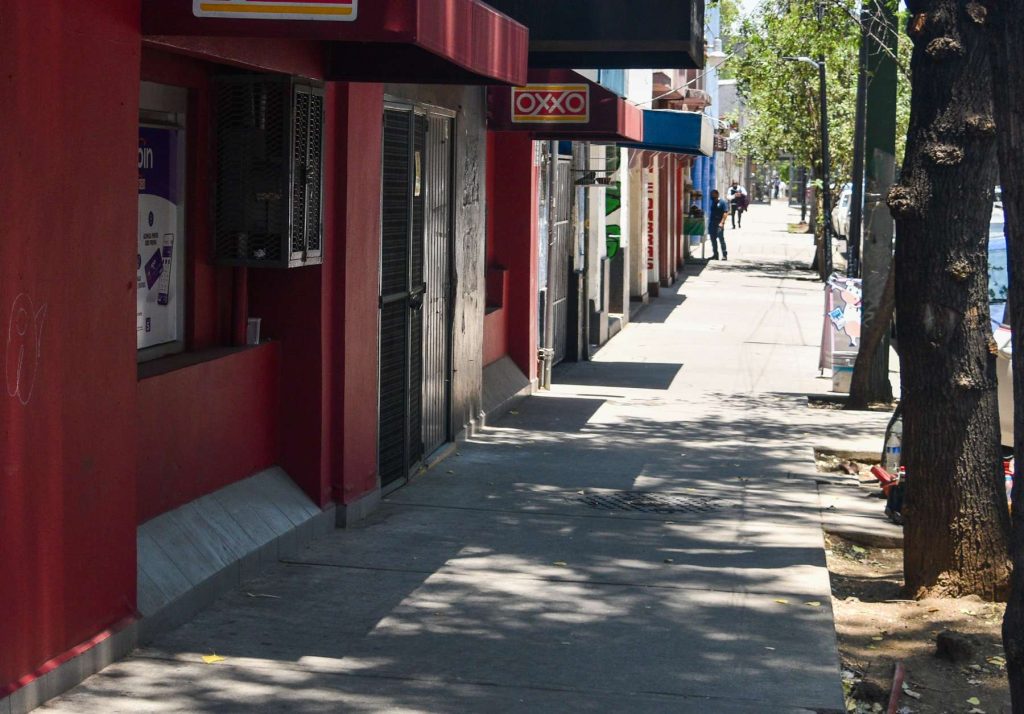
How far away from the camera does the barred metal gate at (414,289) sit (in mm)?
9359

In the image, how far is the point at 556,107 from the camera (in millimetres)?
12961

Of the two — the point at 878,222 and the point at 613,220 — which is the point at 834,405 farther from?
the point at 613,220

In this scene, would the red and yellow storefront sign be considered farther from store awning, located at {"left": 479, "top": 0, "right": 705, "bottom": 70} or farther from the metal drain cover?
store awning, located at {"left": 479, "top": 0, "right": 705, "bottom": 70}

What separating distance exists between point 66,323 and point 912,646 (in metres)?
3.96

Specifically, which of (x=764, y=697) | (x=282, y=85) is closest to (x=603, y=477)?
(x=282, y=85)

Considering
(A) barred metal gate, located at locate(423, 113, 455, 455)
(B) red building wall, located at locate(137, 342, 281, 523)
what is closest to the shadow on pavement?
(A) barred metal gate, located at locate(423, 113, 455, 455)

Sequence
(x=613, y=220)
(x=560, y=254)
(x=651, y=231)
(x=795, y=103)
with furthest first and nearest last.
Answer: (x=795, y=103) → (x=651, y=231) → (x=613, y=220) → (x=560, y=254)

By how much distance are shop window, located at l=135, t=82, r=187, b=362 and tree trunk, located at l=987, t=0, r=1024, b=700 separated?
4014mm

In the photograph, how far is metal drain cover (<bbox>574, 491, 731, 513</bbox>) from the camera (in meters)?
9.39

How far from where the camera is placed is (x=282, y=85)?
7.50 m

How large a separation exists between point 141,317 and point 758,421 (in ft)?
25.8

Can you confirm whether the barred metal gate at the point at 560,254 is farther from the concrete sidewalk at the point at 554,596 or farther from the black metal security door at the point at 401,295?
the black metal security door at the point at 401,295

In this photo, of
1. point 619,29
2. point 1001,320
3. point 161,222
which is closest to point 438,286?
point 619,29

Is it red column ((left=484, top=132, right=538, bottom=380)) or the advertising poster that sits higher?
red column ((left=484, top=132, right=538, bottom=380))
